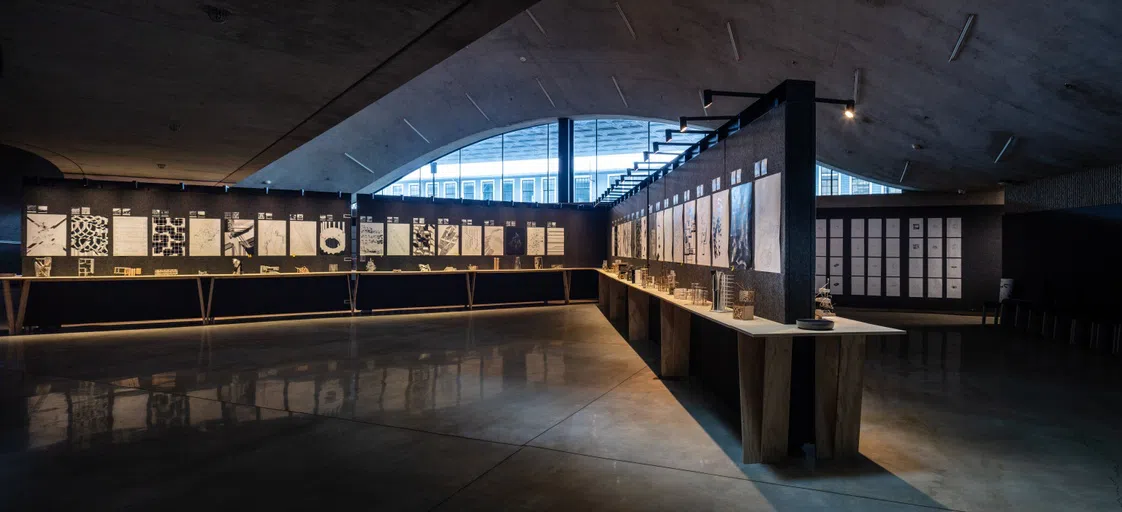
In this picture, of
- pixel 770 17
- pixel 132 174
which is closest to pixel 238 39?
pixel 770 17

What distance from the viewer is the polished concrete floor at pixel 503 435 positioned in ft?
10.0

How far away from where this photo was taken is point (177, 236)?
10523 millimetres

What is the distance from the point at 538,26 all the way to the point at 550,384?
30.8 ft

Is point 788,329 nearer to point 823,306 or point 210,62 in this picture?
point 823,306

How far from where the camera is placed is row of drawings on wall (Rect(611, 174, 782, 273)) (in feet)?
13.6

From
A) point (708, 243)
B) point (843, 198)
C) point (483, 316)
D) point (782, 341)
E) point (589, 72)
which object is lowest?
point (483, 316)

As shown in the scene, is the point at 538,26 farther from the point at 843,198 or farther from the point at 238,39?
the point at 238,39

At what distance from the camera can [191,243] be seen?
1062 cm

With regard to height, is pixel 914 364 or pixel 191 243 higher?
pixel 191 243

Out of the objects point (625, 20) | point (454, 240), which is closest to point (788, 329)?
point (625, 20)

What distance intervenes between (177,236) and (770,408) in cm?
1100

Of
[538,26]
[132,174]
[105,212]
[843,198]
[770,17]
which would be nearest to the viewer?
[770,17]

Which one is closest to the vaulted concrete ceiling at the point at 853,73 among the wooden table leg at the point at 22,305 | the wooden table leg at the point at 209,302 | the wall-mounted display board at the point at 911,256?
the wall-mounted display board at the point at 911,256

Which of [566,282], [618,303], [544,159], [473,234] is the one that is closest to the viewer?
[618,303]
